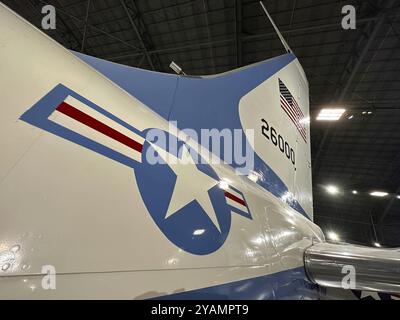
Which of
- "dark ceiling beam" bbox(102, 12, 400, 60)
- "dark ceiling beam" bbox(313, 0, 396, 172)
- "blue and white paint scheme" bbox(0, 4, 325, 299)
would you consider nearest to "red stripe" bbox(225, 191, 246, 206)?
"blue and white paint scheme" bbox(0, 4, 325, 299)

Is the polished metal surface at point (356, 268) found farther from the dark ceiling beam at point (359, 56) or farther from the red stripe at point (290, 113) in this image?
the dark ceiling beam at point (359, 56)

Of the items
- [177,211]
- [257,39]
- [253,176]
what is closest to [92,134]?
[177,211]

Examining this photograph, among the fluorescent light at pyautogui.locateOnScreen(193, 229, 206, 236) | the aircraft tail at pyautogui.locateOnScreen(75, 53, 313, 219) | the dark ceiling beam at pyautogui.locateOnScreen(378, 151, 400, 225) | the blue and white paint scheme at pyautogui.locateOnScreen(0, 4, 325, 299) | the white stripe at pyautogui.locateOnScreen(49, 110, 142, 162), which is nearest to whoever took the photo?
the blue and white paint scheme at pyautogui.locateOnScreen(0, 4, 325, 299)

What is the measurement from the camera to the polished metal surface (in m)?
1.41

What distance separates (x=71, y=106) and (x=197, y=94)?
2.84ft

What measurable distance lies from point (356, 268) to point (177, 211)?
1.15m

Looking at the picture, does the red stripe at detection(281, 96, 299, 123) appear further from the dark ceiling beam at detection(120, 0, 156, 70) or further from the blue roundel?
the dark ceiling beam at detection(120, 0, 156, 70)

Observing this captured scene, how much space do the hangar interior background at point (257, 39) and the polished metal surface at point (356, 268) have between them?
699 cm

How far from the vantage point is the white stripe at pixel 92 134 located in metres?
0.66

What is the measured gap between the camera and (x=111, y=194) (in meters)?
0.70

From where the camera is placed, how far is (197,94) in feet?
4.86

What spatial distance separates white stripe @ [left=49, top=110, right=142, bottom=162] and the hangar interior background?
7.41 meters

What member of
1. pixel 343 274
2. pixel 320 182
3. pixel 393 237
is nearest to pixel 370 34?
pixel 343 274
